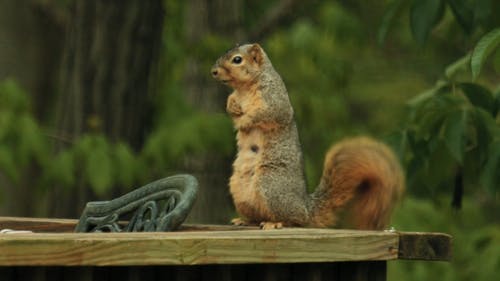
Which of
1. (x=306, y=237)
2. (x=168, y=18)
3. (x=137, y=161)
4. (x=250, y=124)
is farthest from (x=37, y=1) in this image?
(x=306, y=237)

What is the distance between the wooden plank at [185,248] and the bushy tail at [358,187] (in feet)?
1.90

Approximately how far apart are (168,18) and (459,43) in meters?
2.63

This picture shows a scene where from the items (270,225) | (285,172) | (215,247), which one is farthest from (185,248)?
(285,172)

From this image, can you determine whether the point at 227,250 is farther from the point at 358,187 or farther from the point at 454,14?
the point at 454,14

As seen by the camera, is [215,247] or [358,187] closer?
[215,247]

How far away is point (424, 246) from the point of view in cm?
377

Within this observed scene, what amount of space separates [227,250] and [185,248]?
0.12m

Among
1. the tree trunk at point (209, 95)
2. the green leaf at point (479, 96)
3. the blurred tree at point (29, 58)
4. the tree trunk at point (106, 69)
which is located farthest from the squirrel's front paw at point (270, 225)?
the blurred tree at point (29, 58)

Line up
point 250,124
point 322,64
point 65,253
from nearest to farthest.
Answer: point 65,253
point 250,124
point 322,64

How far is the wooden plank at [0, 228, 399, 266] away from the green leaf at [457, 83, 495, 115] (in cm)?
173

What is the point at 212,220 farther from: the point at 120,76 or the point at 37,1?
the point at 37,1

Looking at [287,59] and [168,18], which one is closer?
[287,59]

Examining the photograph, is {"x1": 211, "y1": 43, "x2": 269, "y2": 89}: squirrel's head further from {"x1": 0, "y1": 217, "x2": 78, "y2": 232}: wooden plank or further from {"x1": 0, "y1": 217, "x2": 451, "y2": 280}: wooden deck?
{"x1": 0, "y1": 217, "x2": 451, "y2": 280}: wooden deck

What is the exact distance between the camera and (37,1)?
352 inches
